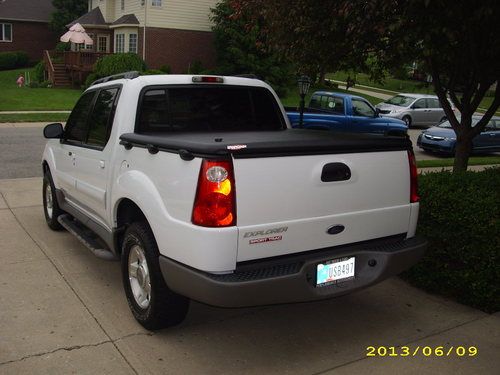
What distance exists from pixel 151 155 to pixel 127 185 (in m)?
0.43

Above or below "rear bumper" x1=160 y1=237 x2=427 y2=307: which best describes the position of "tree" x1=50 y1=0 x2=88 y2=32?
above

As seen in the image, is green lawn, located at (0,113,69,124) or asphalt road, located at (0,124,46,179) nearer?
asphalt road, located at (0,124,46,179)

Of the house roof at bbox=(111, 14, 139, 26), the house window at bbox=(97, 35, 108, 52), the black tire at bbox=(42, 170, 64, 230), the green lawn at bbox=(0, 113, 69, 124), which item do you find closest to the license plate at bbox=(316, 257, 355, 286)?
the black tire at bbox=(42, 170, 64, 230)

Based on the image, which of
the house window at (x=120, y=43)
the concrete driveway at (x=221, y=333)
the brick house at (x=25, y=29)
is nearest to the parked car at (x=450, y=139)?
the concrete driveway at (x=221, y=333)

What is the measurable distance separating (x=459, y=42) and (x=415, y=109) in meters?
19.0

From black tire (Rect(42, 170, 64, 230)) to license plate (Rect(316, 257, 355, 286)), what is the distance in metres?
3.67

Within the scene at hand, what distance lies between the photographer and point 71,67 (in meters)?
30.5

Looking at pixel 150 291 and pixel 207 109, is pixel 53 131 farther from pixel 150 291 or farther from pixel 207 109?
pixel 150 291

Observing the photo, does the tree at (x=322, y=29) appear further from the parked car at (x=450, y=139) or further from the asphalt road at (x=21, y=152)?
the parked car at (x=450, y=139)

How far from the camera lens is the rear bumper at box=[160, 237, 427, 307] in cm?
319

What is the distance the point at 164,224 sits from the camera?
3.44 meters

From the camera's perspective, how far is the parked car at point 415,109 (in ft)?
75.3

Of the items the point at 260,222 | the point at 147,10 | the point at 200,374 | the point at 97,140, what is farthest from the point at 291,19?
the point at 147,10

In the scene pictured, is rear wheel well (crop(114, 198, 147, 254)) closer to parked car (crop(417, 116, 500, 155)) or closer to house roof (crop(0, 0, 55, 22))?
parked car (crop(417, 116, 500, 155))
